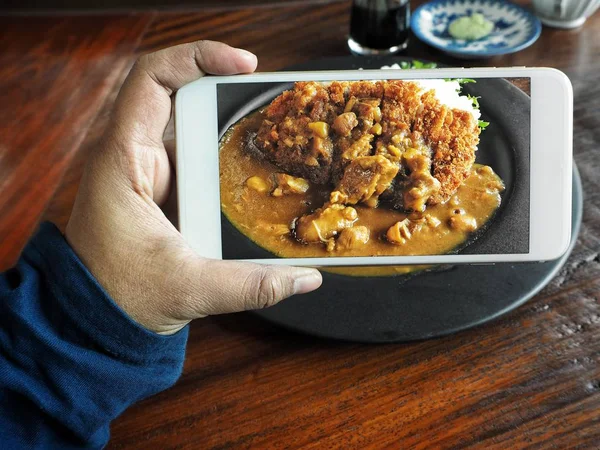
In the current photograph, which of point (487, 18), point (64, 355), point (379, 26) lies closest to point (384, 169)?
point (64, 355)

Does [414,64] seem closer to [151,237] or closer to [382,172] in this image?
[382,172]

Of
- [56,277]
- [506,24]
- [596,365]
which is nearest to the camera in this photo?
[56,277]

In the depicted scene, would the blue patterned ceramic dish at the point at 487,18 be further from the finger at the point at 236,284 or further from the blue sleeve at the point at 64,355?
the blue sleeve at the point at 64,355

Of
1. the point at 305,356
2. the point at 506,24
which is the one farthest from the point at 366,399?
the point at 506,24

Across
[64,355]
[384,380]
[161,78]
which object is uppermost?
[161,78]

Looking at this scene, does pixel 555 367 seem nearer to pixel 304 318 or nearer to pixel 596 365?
pixel 596 365

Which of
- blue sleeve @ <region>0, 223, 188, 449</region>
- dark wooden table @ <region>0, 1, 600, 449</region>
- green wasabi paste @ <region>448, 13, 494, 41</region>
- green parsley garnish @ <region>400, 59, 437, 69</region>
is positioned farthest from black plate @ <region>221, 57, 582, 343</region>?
green wasabi paste @ <region>448, 13, 494, 41</region>
